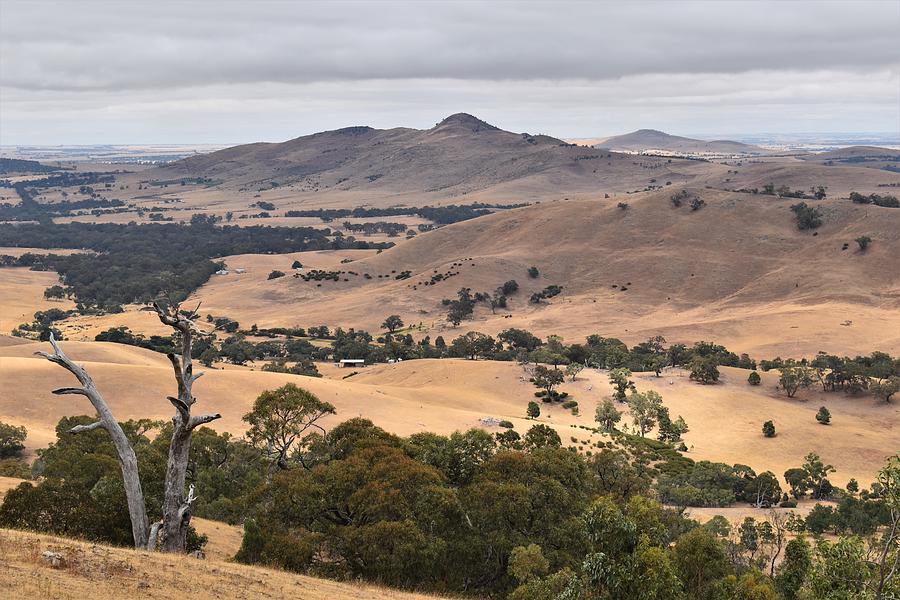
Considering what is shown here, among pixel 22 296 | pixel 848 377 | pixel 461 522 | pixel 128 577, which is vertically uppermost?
pixel 128 577

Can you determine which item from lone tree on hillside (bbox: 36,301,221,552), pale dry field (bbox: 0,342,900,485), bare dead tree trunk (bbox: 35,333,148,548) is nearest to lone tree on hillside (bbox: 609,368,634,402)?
pale dry field (bbox: 0,342,900,485)

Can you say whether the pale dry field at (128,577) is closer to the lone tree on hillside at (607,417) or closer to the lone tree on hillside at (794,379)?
the lone tree on hillside at (607,417)

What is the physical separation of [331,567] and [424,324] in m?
99.9

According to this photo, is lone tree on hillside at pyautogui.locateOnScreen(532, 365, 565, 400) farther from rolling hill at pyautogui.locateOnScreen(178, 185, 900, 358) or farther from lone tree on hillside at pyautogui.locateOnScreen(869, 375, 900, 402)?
rolling hill at pyautogui.locateOnScreen(178, 185, 900, 358)

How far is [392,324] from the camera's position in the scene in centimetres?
11888

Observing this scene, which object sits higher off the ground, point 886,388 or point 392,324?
point 886,388

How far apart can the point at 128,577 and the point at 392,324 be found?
104 metres

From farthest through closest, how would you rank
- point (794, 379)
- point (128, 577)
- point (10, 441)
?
point (794, 379) < point (10, 441) < point (128, 577)

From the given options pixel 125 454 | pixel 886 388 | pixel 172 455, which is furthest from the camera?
pixel 886 388

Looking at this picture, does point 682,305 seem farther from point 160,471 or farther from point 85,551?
point 85,551

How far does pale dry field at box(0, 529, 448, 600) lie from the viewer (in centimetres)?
1394

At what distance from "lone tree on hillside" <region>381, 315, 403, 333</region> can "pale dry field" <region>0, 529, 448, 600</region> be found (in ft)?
325

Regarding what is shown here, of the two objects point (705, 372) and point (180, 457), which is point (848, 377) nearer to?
point (705, 372)

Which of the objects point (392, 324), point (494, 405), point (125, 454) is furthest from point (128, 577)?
point (392, 324)
